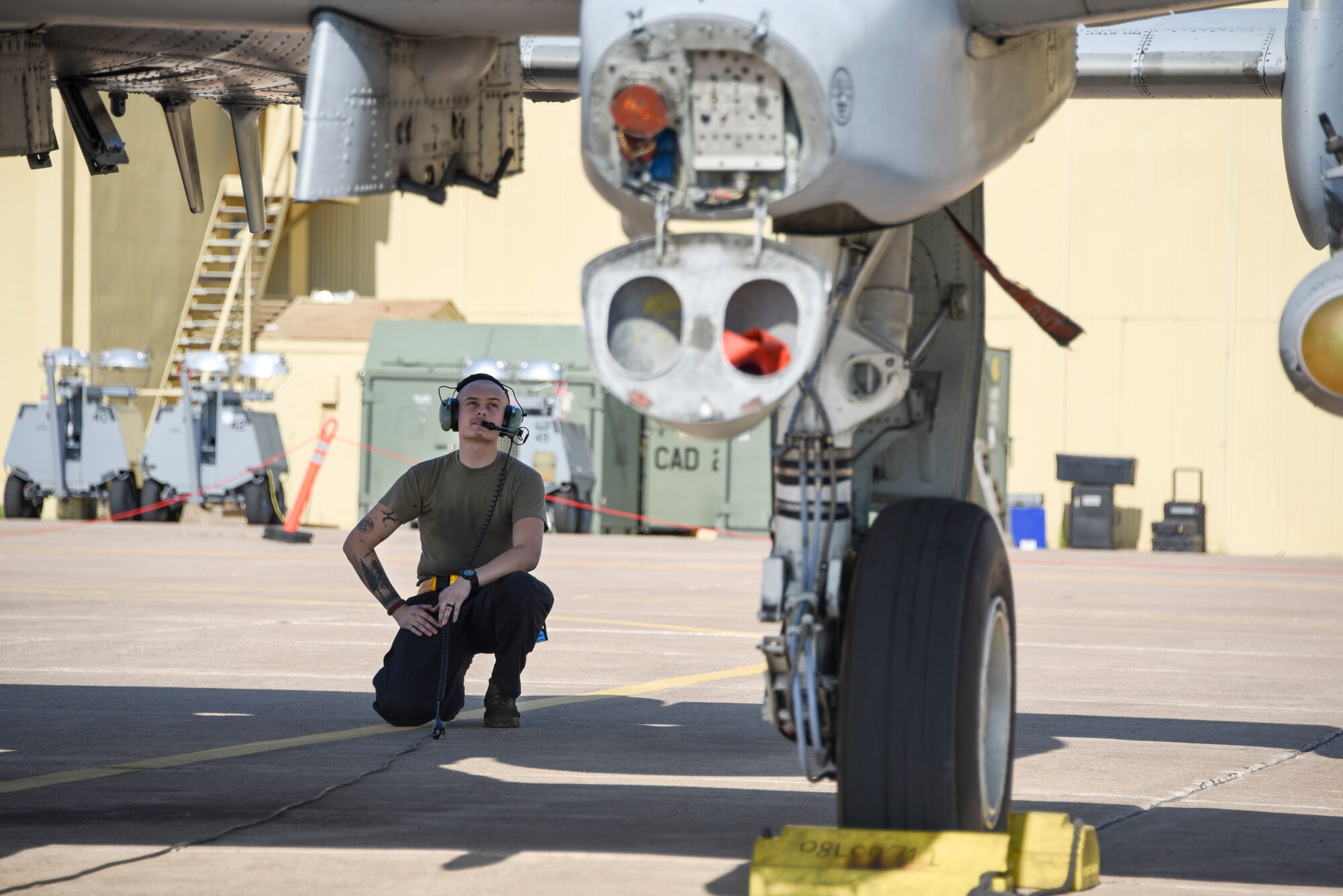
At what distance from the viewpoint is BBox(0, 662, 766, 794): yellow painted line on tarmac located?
18.9 feet

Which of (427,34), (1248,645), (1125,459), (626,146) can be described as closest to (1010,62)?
(626,146)

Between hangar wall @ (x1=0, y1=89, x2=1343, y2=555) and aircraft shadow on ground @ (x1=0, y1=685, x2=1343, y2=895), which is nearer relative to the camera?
aircraft shadow on ground @ (x1=0, y1=685, x2=1343, y2=895)

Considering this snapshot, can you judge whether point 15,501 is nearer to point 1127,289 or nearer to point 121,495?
point 121,495

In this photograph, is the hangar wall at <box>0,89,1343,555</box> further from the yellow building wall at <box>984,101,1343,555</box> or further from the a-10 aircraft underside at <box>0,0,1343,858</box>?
the a-10 aircraft underside at <box>0,0,1343,858</box>

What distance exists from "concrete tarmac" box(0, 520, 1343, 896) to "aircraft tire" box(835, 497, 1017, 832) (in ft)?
1.68

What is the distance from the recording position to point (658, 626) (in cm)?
1197

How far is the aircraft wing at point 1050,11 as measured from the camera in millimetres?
3787

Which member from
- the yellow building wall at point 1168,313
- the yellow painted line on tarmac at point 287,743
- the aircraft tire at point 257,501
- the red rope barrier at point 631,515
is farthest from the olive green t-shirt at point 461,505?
the yellow building wall at point 1168,313

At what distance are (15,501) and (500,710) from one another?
71.9ft

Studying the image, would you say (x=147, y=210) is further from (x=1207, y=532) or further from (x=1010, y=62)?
(x=1010, y=62)

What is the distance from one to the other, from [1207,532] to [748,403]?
26970 millimetres

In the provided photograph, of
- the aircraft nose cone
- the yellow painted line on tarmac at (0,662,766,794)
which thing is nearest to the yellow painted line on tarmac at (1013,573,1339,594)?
the yellow painted line on tarmac at (0,662,766,794)

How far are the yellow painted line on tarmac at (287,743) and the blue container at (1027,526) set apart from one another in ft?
59.5

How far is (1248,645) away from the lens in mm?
11438
